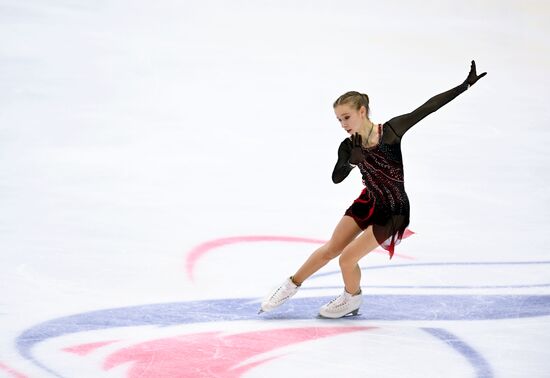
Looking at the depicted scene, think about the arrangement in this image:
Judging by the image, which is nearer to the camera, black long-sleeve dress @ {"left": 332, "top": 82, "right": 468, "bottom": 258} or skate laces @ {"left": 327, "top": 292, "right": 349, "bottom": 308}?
black long-sleeve dress @ {"left": 332, "top": 82, "right": 468, "bottom": 258}

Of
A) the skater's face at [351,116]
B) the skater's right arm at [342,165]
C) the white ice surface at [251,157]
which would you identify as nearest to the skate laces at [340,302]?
the white ice surface at [251,157]

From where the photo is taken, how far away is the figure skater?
15.5ft

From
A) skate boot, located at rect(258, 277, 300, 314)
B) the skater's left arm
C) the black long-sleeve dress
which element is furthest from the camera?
skate boot, located at rect(258, 277, 300, 314)

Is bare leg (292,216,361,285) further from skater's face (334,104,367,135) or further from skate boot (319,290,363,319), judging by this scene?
skater's face (334,104,367,135)

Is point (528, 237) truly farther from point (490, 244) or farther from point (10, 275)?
point (10, 275)

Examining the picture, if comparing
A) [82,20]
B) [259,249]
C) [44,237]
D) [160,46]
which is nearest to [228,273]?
[259,249]

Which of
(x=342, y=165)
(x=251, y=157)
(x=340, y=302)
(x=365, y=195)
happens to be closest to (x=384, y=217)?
(x=365, y=195)

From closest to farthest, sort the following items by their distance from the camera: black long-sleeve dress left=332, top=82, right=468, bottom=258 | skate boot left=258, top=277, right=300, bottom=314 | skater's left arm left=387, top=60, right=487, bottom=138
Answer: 1. skater's left arm left=387, top=60, right=487, bottom=138
2. black long-sleeve dress left=332, top=82, right=468, bottom=258
3. skate boot left=258, top=277, right=300, bottom=314

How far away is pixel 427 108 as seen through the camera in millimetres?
4645

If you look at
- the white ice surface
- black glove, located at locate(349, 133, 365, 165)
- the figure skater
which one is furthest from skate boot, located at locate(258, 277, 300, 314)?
black glove, located at locate(349, 133, 365, 165)

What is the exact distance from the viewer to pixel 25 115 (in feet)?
25.0

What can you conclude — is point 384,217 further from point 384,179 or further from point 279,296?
point 279,296

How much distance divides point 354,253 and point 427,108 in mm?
742

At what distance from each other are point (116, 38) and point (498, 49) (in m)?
3.70
